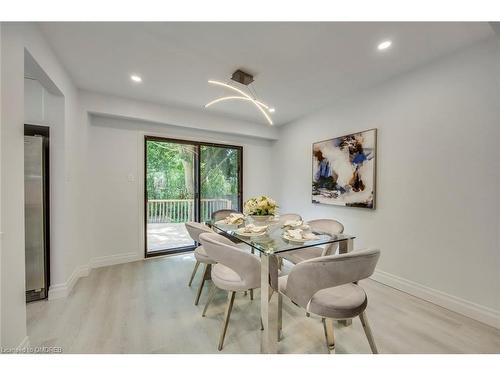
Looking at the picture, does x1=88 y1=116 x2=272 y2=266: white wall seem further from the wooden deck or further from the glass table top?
the glass table top

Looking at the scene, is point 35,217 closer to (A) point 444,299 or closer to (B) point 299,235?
(B) point 299,235

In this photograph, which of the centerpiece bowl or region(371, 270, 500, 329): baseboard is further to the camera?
the centerpiece bowl

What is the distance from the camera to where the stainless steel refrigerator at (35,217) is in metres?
2.05

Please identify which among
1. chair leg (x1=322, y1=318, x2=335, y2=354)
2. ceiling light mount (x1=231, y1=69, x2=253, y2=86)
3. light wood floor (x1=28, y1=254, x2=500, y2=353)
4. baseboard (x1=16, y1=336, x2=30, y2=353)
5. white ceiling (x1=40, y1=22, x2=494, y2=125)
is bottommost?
light wood floor (x1=28, y1=254, x2=500, y2=353)

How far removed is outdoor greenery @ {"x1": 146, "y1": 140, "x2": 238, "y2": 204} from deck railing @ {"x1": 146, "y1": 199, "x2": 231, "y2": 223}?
0.36ft

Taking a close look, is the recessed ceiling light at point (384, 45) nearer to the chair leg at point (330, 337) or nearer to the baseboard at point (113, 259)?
the chair leg at point (330, 337)

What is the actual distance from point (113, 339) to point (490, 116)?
367 cm

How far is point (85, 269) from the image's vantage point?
2777 mm

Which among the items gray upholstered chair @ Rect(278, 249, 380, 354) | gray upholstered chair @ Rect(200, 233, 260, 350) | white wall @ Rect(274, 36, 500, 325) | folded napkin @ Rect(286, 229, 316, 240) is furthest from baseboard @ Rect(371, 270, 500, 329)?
gray upholstered chair @ Rect(200, 233, 260, 350)

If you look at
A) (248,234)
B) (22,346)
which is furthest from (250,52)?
(22,346)

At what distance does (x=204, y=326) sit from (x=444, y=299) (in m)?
2.39

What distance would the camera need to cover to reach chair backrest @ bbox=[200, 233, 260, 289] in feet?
4.55

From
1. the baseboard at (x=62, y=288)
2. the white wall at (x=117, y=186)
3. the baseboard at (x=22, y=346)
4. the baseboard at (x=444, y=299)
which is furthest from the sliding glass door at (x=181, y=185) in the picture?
the baseboard at (x=444, y=299)

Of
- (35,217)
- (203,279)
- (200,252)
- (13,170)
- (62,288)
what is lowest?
(62,288)
